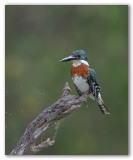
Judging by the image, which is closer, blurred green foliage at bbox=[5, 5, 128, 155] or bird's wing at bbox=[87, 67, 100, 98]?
bird's wing at bbox=[87, 67, 100, 98]

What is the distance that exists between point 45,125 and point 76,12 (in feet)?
5.76

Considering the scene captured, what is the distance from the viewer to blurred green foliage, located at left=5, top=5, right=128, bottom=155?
23.3 ft

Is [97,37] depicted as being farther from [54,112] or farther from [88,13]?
[54,112]

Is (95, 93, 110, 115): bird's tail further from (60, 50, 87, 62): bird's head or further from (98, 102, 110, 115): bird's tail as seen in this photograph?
(60, 50, 87, 62): bird's head

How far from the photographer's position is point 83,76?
661 cm

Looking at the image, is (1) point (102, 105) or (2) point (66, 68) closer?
(1) point (102, 105)

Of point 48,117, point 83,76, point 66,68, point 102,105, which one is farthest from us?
point 66,68

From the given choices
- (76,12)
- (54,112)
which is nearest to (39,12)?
(76,12)

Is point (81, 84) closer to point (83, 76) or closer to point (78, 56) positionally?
point (83, 76)

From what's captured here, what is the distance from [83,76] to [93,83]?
0.15m

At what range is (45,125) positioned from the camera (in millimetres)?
6363

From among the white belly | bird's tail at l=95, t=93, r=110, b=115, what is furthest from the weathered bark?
bird's tail at l=95, t=93, r=110, b=115

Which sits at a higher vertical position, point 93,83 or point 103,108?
point 93,83

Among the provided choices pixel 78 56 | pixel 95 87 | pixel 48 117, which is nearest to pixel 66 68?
pixel 78 56
